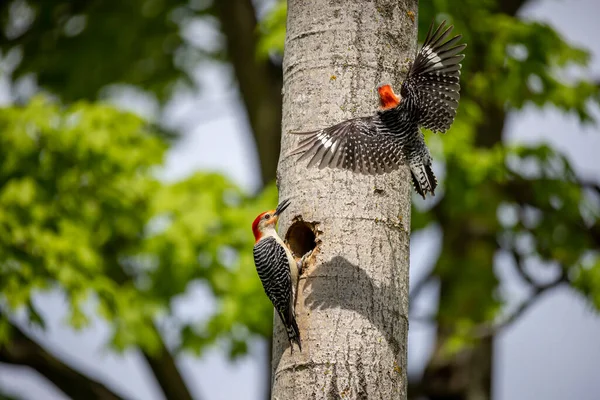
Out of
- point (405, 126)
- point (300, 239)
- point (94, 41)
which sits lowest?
point (300, 239)

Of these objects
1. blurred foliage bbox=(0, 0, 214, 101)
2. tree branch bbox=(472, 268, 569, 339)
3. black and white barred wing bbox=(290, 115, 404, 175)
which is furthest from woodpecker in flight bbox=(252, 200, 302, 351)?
blurred foliage bbox=(0, 0, 214, 101)

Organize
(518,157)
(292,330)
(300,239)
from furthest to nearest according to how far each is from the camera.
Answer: (518,157), (300,239), (292,330)

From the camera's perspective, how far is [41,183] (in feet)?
22.8

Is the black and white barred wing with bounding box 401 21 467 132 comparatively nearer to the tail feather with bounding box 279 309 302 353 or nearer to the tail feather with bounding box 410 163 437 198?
the tail feather with bounding box 410 163 437 198

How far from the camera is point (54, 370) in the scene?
732 cm

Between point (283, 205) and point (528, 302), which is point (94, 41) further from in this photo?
point (283, 205)

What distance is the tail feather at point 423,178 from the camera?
3947mm

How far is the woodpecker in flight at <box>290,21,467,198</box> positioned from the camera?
137 inches

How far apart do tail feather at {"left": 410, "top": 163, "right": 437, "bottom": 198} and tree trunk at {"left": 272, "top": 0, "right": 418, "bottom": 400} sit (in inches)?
12.2

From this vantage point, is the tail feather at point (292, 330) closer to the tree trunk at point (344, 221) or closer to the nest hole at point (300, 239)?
the tree trunk at point (344, 221)

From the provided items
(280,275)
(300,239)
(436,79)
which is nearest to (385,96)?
(436,79)

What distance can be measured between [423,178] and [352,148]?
68cm

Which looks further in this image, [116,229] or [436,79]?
[116,229]

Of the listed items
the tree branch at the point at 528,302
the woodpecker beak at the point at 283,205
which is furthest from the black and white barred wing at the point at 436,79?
the tree branch at the point at 528,302
